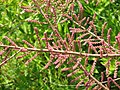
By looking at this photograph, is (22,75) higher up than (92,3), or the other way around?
(92,3)

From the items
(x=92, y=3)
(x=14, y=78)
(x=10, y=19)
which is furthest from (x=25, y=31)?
(x=92, y=3)

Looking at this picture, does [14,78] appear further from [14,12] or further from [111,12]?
[111,12]

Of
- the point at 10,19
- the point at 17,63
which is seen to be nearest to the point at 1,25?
the point at 10,19

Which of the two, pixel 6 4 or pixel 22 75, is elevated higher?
pixel 6 4

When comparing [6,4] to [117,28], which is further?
[6,4]

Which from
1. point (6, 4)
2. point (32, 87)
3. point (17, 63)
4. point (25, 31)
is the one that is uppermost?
point (6, 4)

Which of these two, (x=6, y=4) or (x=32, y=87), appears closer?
(x=32, y=87)

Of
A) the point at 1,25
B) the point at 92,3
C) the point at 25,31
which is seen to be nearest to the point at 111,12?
the point at 92,3

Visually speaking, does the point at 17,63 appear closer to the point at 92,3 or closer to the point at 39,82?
the point at 39,82
